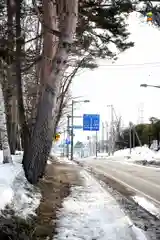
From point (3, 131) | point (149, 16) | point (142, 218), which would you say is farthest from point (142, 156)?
point (142, 218)

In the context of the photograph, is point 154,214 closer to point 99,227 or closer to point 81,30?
point 99,227

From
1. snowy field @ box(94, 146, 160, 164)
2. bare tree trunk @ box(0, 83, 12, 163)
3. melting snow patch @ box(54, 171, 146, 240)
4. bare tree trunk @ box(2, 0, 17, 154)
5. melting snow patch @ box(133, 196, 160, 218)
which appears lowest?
melting snow patch @ box(133, 196, 160, 218)

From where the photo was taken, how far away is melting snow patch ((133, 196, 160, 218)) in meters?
11.4

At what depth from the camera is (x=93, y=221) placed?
919 centimetres

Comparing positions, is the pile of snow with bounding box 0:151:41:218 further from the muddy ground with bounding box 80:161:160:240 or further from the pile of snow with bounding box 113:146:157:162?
the pile of snow with bounding box 113:146:157:162

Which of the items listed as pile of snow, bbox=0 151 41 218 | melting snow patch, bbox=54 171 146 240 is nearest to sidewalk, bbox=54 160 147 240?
melting snow patch, bbox=54 171 146 240

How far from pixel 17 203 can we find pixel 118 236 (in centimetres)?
261

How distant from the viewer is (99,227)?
8.58 meters

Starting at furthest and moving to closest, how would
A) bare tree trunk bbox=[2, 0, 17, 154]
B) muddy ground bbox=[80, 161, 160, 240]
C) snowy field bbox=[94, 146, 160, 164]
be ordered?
1. snowy field bbox=[94, 146, 160, 164]
2. bare tree trunk bbox=[2, 0, 17, 154]
3. muddy ground bbox=[80, 161, 160, 240]

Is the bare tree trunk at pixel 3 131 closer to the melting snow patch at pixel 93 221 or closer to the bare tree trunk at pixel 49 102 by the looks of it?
the bare tree trunk at pixel 49 102

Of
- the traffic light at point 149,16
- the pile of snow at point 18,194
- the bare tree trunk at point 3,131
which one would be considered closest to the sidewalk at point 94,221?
the pile of snow at point 18,194

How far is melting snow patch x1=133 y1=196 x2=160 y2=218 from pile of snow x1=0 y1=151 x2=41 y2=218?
9.59 feet

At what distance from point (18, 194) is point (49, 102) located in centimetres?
352

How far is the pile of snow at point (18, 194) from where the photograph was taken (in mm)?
8789
